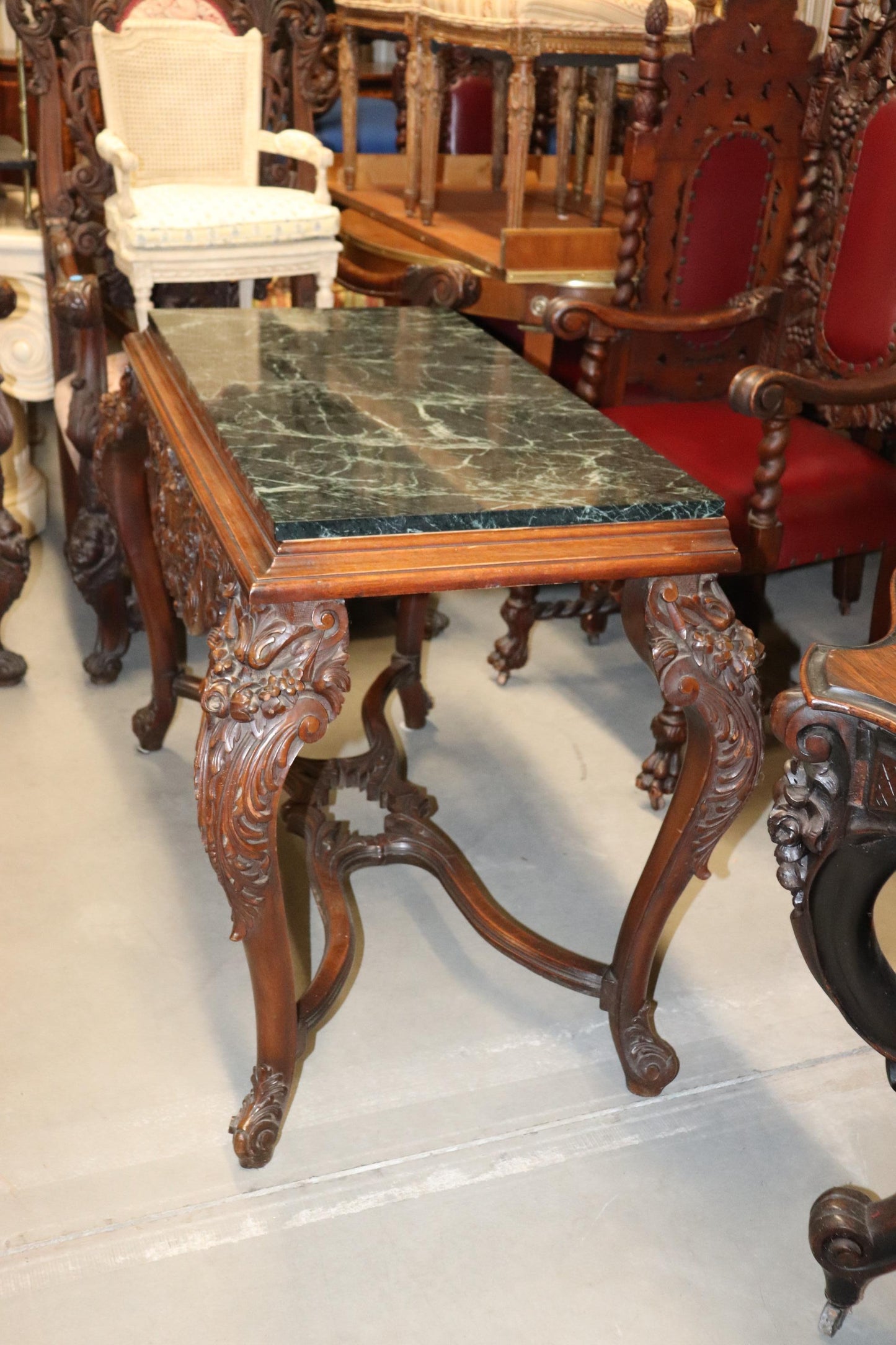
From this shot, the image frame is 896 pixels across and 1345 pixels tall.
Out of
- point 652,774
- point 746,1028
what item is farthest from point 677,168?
point 746,1028

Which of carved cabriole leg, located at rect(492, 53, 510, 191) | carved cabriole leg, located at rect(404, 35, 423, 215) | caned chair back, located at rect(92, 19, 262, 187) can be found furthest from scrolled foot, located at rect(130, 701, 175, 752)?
carved cabriole leg, located at rect(492, 53, 510, 191)

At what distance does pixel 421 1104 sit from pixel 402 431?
95cm

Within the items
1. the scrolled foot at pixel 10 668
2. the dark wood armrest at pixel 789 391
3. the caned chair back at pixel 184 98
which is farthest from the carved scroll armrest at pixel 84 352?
the dark wood armrest at pixel 789 391

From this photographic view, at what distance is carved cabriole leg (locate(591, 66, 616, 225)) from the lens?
14.1ft

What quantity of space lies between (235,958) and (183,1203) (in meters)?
0.50

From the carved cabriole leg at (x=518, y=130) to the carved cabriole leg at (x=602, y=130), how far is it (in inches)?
12.3

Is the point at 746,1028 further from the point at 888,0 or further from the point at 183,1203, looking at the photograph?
the point at 888,0

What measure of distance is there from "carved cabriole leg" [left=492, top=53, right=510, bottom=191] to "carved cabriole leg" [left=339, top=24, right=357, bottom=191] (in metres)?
0.52

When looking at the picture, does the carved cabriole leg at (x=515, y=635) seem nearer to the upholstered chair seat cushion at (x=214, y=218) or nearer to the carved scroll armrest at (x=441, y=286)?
the carved scroll armrest at (x=441, y=286)

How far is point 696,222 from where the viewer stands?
3.01 m

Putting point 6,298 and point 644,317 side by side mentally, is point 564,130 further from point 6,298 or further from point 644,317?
point 6,298

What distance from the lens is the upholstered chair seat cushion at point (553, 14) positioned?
3752mm

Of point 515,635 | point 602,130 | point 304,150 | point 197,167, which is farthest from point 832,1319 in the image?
point 602,130

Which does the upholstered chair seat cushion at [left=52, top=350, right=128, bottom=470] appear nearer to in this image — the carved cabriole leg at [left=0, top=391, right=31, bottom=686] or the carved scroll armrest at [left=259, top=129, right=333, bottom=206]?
the carved cabriole leg at [left=0, top=391, right=31, bottom=686]
